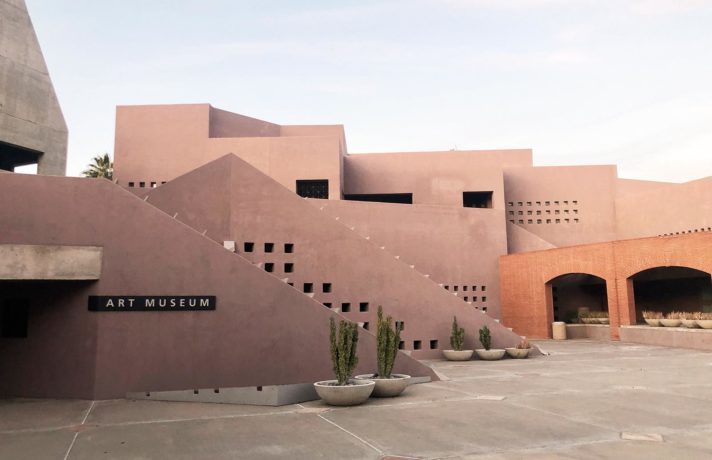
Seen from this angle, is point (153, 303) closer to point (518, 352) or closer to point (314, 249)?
point (314, 249)

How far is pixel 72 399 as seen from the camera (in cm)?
1047

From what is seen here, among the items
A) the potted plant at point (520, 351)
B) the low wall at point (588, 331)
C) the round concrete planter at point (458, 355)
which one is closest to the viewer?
the round concrete planter at point (458, 355)

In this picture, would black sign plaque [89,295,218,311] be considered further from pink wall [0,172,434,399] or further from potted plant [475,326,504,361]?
potted plant [475,326,504,361]

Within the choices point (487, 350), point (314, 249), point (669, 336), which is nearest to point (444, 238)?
point (669, 336)

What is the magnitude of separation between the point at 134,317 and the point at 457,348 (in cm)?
1060

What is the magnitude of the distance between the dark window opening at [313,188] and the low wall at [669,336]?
17022 millimetres

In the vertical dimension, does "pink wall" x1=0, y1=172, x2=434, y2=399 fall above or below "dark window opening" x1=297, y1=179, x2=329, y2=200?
below

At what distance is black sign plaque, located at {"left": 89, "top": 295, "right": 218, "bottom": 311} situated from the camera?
1073 centimetres

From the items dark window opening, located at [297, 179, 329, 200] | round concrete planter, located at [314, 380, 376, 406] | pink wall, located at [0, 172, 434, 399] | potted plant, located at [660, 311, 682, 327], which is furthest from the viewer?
dark window opening, located at [297, 179, 329, 200]

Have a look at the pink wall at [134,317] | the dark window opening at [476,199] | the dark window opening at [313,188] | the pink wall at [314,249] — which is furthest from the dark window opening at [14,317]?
the dark window opening at [476,199]

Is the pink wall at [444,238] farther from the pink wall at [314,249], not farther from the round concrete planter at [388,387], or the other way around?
the round concrete planter at [388,387]

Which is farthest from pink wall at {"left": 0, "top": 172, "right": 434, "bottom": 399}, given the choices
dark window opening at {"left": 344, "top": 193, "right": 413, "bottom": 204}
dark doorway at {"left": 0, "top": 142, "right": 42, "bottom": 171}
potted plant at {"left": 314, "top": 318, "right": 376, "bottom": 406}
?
dark window opening at {"left": 344, "top": 193, "right": 413, "bottom": 204}

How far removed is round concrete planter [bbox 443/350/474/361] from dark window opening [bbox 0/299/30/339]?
1204cm

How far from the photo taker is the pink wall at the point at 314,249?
1582 centimetres
